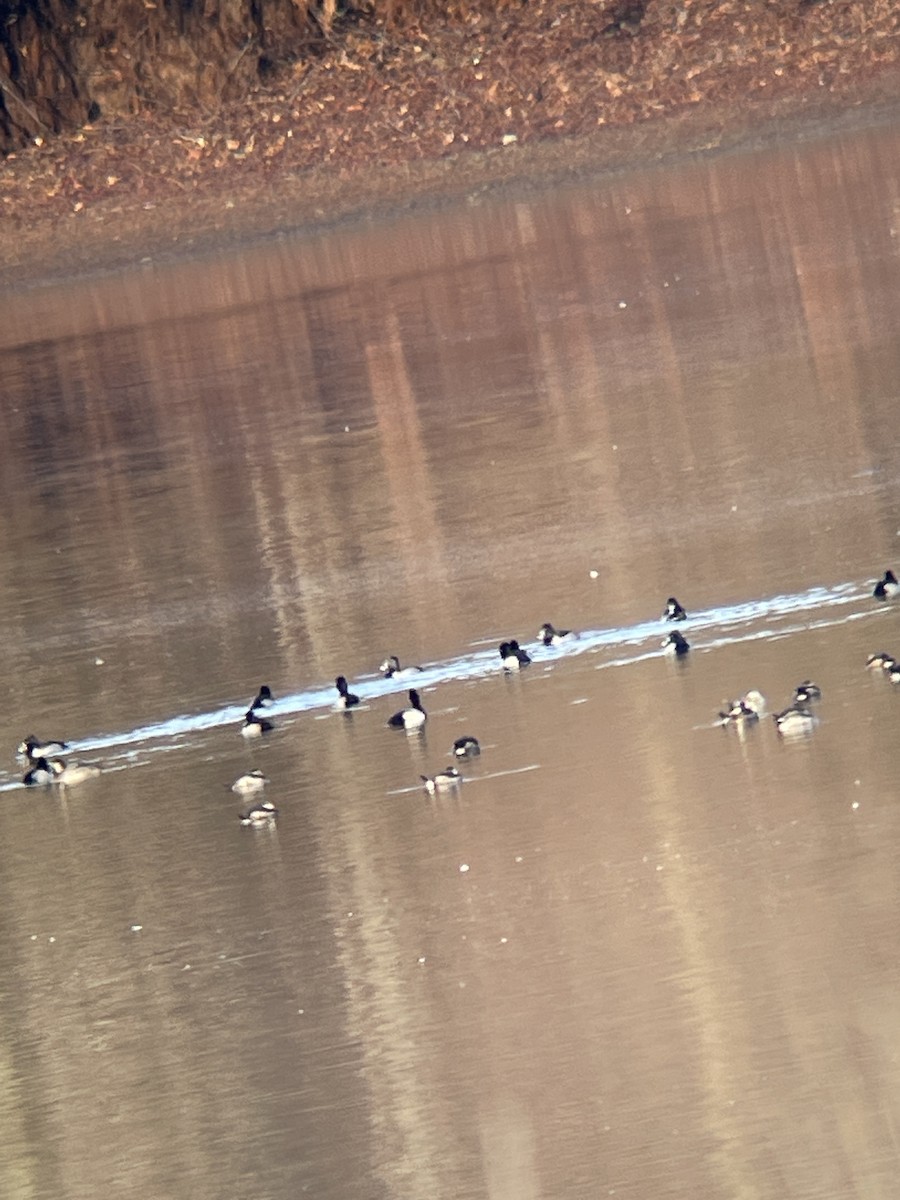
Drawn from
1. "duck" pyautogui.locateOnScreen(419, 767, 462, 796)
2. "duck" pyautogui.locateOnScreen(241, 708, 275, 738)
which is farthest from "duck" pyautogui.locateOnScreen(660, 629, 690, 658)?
"duck" pyautogui.locateOnScreen(241, 708, 275, 738)

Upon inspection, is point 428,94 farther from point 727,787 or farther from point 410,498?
point 727,787

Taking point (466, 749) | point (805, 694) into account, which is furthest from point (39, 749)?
point (805, 694)

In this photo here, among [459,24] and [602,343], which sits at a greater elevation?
[459,24]

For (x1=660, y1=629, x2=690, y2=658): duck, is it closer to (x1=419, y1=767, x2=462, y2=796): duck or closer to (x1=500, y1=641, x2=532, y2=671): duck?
(x1=500, y1=641, x2=532, y2=671): duck

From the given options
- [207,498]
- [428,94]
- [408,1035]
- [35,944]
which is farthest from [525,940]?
[428,94]

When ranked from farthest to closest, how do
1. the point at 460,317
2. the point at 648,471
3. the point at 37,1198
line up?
the point at 460,317 → the point at 648,471 → the point at 37,1198
